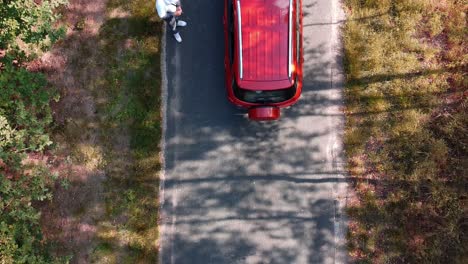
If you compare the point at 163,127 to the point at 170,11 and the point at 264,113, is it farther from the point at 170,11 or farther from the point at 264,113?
the point at 170,11

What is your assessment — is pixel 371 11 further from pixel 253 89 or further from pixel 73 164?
pixel 73 164

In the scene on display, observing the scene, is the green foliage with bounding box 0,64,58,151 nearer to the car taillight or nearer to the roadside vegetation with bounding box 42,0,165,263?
the roadside vegetation with bounding box 42,0,165,263

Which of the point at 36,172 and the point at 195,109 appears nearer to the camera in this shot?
the point at 36,172

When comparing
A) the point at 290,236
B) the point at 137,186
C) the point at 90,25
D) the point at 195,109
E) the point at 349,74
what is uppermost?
the point at 90,25

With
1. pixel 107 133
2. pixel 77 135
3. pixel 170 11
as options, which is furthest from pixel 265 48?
pixel 77 135

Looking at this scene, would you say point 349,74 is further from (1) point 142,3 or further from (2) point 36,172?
(2) point 36,172

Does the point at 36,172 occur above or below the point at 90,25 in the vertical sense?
below

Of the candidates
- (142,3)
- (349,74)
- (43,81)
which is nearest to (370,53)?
(349,74)

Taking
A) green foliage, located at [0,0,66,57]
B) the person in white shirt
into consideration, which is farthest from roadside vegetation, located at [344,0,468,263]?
green foliage, located at [0,0,66,57]
